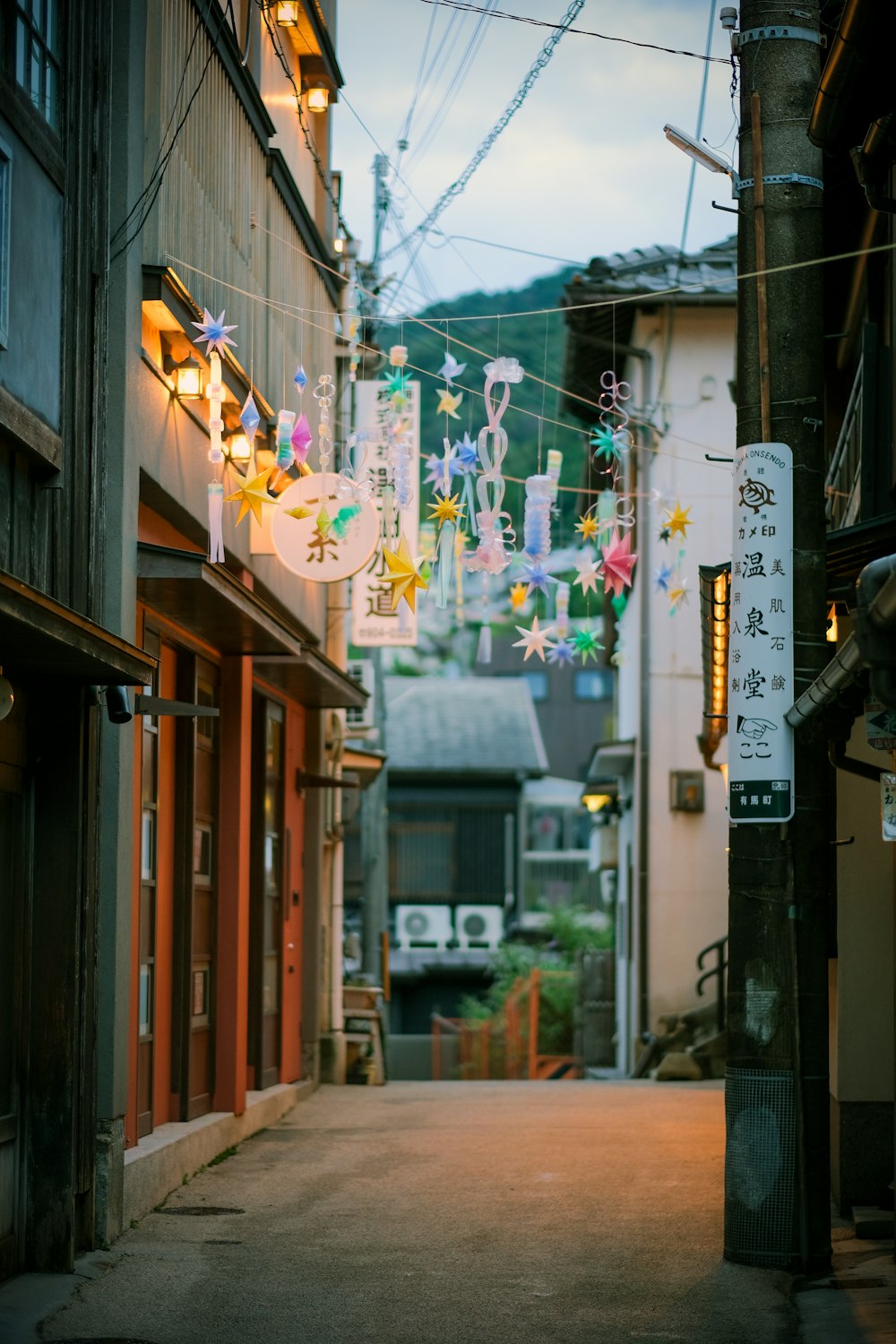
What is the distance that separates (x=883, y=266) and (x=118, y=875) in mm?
7699

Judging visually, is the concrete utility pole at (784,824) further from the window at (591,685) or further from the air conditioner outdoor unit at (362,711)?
the window at (591,685)

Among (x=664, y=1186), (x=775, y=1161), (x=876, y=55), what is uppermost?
(x=876, y=55)

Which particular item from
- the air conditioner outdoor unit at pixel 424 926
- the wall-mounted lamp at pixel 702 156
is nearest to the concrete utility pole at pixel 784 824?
the wall-mounted lamp at pixel 702 156

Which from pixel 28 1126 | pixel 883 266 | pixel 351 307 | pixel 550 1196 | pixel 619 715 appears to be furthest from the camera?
pixel 619 715

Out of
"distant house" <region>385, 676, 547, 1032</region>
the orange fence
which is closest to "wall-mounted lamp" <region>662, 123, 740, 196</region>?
the orange fence

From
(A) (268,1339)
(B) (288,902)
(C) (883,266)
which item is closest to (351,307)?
(B) (288,902)

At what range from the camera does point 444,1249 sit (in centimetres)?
951

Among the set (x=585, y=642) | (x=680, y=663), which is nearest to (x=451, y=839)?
(x=680, y=663)

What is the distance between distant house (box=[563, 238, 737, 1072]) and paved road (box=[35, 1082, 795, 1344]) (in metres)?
9.47

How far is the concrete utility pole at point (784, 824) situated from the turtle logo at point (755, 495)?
19cm

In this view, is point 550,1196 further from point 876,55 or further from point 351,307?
point 351,307

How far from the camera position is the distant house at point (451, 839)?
3741 cm

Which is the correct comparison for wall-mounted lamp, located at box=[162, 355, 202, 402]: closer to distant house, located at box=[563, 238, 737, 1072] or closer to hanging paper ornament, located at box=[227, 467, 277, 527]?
hanging paper ornament, located at box=[227, 467, 277, 527]

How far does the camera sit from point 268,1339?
758 centimetres
